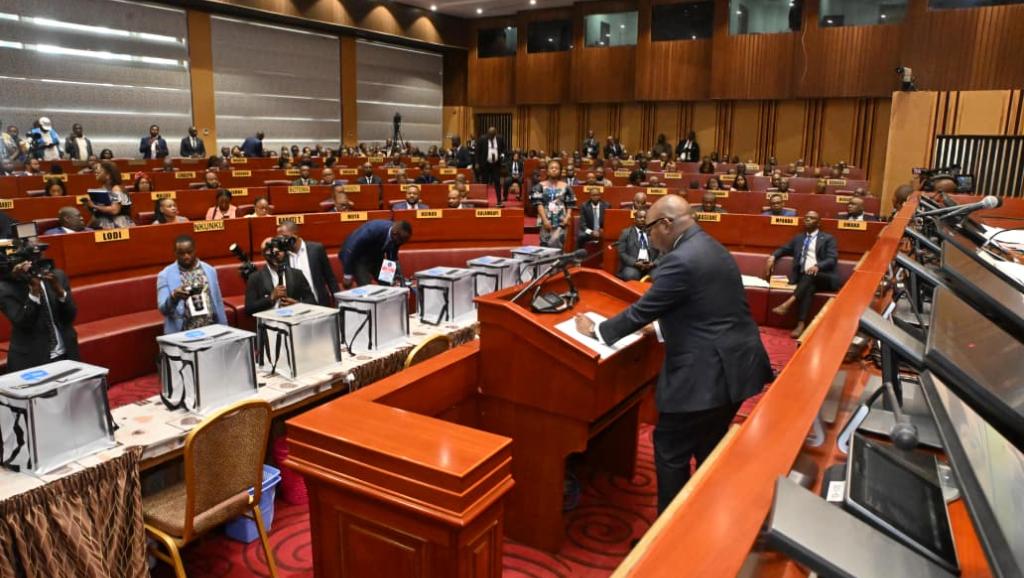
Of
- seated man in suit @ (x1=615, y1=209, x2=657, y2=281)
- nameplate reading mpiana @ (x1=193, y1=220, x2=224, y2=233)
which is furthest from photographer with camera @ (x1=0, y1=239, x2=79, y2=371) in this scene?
seated man in suit @ (x1=615, y1=209, x2=657, y2=281)

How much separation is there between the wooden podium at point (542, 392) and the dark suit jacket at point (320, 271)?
2.27 meters

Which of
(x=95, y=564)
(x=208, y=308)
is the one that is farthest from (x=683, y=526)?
(x=208, y=308)

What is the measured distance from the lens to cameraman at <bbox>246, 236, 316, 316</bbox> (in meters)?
4.45

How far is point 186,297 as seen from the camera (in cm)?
411

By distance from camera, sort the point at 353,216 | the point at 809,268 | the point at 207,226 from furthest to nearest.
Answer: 1. the point at 353,216
2. the point at 809,268
3. the point at 207,226

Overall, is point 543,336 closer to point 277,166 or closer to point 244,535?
point 244,535

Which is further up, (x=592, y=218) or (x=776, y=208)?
(x=776, y=208)

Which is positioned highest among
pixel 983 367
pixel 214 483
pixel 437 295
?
pixel 983 367

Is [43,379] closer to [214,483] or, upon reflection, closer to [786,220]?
[214,483]

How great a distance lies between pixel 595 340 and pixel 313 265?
2.76 m

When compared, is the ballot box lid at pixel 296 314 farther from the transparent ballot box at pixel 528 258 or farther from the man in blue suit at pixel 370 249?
the transparent ballot box at pixel 528 258

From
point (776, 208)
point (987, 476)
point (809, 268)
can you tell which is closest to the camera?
point (987, 476)

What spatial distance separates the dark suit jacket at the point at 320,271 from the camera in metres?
4.87

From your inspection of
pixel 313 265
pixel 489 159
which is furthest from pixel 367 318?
pixel 489 159
